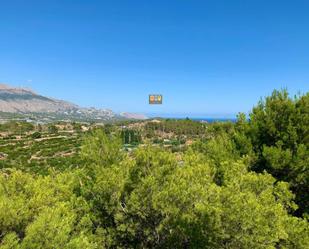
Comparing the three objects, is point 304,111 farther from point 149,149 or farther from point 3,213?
point 3,213

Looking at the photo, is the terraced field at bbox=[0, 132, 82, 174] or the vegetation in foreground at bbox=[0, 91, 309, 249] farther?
the terraced field at bbox=[0, 132, 82, 174]

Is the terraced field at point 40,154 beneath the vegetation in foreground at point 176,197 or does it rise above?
beneath

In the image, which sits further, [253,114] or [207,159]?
[253,114]

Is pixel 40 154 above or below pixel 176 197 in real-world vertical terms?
below

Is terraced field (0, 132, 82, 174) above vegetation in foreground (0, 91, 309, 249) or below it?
below

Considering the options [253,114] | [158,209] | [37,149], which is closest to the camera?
[158,209]

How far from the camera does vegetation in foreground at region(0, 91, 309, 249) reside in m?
12.3

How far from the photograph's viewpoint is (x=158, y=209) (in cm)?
1545

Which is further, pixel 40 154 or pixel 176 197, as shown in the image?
pixel 40 154

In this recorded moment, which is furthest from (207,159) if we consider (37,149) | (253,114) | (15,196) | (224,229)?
(37,149)

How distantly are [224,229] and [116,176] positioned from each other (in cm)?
664

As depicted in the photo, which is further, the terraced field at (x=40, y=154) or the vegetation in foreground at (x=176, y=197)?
the terraced field at (x=40, y=154)

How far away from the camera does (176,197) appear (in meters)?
15.2

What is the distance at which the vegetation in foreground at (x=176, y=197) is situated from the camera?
12336 millimetres
